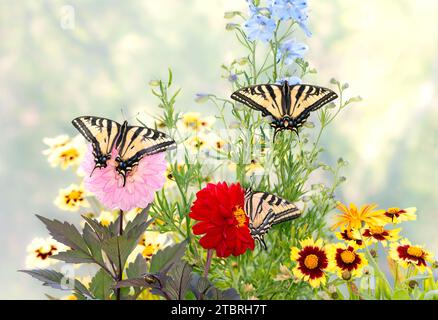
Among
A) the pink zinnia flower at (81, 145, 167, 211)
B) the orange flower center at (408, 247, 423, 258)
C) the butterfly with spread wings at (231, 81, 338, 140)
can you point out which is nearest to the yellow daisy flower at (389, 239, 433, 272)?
the orange flower center at (408, 247, 423, 258)

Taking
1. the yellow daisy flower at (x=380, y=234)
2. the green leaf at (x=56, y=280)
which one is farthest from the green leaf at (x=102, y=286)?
the yellow daisy flower at (x=380, y=234)

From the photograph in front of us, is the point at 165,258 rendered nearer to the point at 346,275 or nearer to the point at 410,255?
the point at 346,275

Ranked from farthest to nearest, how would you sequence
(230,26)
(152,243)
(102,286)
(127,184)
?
(152,243) < (230,26) < (102,286) < (127,184)

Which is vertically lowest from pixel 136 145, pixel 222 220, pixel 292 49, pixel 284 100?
pixel 222 220

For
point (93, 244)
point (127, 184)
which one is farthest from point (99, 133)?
point (93, 244)

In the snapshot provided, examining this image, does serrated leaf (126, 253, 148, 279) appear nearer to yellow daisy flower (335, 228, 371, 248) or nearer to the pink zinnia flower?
the pink zinnia flower

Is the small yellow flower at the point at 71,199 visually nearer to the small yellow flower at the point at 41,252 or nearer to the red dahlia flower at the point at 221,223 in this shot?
the small yellow flower at the point at 41,252
